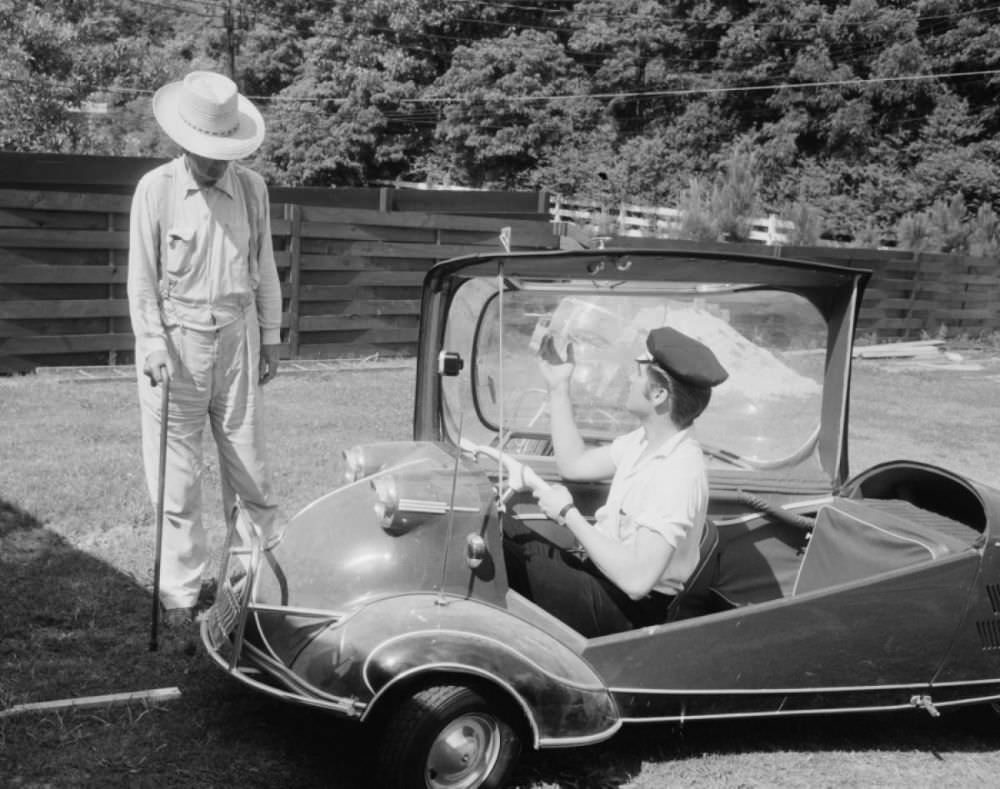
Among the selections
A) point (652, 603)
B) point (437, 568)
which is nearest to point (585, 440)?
point (652, 603)

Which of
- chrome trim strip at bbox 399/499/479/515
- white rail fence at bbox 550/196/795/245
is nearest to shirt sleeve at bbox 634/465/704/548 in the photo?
chrome trim strip at bbox 399/499/479/515

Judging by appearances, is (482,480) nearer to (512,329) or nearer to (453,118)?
(512,329)

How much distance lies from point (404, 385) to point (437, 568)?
292 inches

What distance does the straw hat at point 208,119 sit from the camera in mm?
4133

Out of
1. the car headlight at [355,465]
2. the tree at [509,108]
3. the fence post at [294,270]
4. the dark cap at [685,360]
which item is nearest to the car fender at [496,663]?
the car headlight at [355,465]

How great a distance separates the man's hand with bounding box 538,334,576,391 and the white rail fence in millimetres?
16565

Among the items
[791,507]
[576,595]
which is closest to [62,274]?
[791,507]

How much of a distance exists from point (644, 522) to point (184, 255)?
2009 millimetres

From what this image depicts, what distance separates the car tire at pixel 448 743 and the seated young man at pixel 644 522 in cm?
→ 49

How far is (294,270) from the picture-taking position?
11.3 m

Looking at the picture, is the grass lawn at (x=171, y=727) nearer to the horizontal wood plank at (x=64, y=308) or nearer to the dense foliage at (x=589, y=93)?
the horizontal wood plank at (x=64, y=308)

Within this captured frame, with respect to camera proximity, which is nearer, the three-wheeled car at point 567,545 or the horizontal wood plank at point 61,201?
the three-wheeled car at point 567,545

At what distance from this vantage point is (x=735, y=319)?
426 centimetres

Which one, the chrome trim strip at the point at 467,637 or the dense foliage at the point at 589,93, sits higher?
the dense foliage at the point at 589,93
